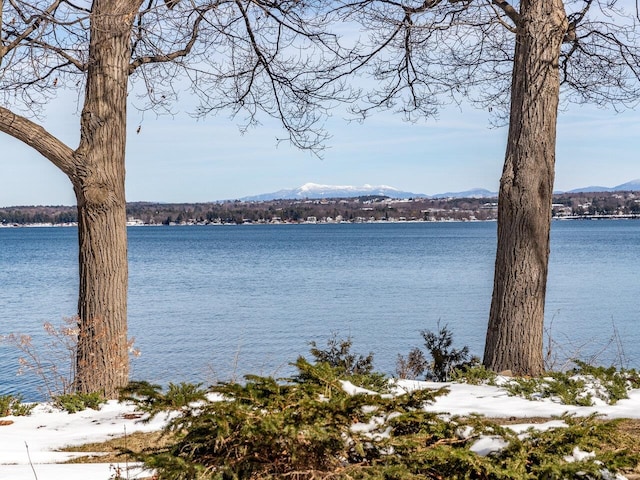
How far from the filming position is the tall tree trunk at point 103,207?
8.52 metres

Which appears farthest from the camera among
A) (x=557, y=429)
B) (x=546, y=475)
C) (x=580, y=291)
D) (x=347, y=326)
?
(x=580, y=291)

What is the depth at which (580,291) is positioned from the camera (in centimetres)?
3434

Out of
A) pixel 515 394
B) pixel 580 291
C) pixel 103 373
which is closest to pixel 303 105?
pixel 103 373

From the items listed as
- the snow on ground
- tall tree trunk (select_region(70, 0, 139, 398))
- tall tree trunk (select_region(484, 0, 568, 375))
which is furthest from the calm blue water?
tall tree trunk (select_region(484, 0, 568, 375))

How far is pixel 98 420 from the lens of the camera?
6.54 m

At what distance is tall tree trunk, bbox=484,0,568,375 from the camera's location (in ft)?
29.9

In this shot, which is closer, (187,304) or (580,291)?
(187,304)

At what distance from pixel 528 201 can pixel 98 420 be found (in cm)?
541

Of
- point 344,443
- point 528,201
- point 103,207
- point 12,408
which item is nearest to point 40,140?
point 103,207

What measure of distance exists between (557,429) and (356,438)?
1.02 m

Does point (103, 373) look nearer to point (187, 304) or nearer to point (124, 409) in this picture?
point (124, 409)

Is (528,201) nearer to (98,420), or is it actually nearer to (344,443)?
(98,420)

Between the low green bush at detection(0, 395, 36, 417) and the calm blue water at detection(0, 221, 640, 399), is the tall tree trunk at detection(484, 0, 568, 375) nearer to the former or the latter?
the calm blue water at detection(0, 221, 640, 399)

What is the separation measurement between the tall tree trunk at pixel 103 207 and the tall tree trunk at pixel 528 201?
14.5 ft
